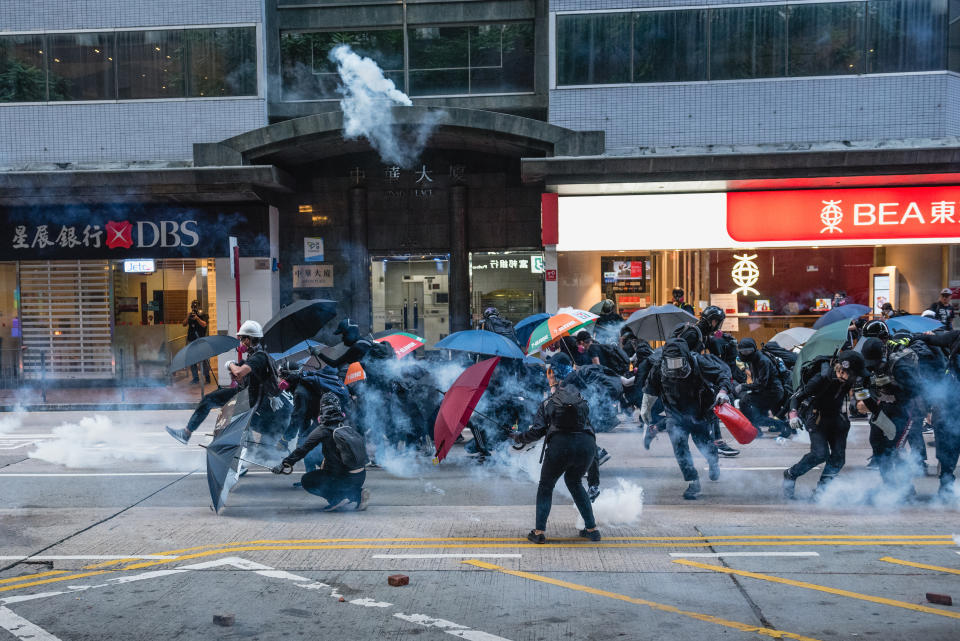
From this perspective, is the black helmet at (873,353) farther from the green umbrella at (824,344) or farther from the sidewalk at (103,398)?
the sidewalk at (103,398)

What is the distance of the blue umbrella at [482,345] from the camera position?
8609 millimetres

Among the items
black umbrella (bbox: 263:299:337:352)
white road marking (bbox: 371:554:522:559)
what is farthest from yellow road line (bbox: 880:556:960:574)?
black umbrella (bbox: 263:299:337:352)

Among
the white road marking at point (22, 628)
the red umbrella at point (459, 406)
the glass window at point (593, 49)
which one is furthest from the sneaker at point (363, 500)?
the glass window at point (593, 49)

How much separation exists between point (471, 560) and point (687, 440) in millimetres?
2736

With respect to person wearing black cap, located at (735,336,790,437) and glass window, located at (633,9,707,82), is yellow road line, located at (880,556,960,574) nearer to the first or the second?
person wearing black cap, located at (735,336,790,437)

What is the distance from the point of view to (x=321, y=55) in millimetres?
18734

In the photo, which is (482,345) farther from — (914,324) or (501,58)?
(501,58)

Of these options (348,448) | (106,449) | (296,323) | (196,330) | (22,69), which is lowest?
(106,449)

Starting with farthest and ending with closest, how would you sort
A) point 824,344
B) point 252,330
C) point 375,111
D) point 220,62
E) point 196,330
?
1. point 220,62
2. point 196,330
3. point 375,111
4. point 252,330
5. point 824,344

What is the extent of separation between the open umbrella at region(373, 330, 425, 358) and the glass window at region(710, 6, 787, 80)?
10.6m

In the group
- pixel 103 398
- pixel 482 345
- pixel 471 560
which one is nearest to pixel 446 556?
pixel 471 560

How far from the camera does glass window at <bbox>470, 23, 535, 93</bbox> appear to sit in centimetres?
1855

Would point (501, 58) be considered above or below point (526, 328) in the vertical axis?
above

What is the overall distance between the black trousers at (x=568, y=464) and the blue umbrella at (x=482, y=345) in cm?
224
